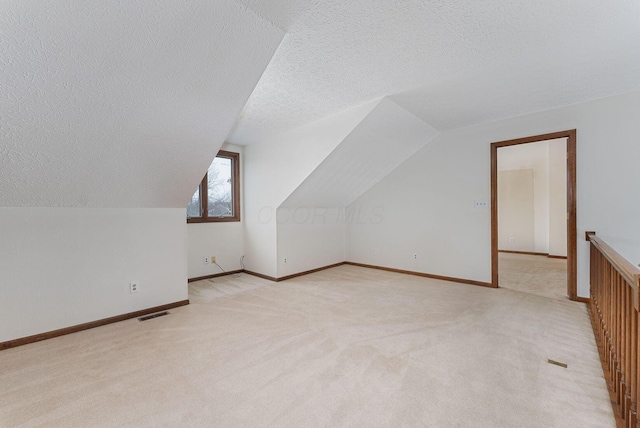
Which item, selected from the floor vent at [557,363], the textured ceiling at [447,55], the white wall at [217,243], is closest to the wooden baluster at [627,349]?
the floor vent at [557,363]

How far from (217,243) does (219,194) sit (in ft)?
2.68

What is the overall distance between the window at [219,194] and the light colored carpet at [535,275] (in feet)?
14.1

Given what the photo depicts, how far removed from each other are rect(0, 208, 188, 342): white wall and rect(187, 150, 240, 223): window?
1142 millimetres

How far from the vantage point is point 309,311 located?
291 cm

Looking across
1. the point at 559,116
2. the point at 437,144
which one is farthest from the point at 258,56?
the point at 559,116

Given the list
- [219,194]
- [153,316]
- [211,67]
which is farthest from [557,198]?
[153,316]

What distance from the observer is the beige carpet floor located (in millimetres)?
1457

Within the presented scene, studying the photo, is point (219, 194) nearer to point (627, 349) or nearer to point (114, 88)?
point (114, 88)

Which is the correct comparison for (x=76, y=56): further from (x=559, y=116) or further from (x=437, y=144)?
(x=559, y=116)

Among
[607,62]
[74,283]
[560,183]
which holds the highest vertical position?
[607,62]

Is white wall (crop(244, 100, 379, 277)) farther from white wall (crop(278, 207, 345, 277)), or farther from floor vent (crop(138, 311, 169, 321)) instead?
floor vent (crop(138, 311, 169, 321))

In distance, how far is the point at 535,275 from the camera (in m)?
4.31

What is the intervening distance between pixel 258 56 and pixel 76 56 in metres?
1.00

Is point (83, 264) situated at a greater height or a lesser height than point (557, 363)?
greater
